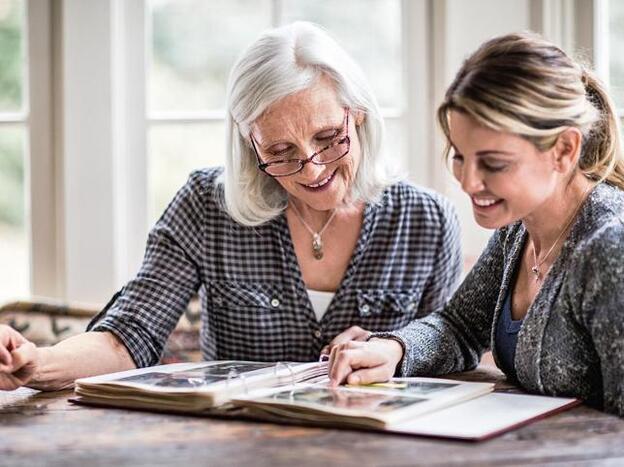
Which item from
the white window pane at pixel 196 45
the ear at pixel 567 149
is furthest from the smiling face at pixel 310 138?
the white window pane at pixel 196 45

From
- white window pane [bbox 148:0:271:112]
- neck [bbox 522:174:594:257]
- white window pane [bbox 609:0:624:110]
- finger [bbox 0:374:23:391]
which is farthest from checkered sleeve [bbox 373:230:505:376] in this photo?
white window pane [bbox 148:0:271:112]

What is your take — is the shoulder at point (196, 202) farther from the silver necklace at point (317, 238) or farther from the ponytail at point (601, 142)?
the ponytail at point (601, 142)

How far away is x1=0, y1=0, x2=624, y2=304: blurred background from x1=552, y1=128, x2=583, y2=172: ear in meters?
1.29

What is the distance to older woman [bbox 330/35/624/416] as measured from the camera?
56.5 inches

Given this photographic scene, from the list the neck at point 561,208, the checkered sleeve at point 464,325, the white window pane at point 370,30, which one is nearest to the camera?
the neck at point 561,208

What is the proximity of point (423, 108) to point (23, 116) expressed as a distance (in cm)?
115

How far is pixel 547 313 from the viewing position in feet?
5.01

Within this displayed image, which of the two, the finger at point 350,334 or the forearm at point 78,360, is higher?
the finger at point 350,334

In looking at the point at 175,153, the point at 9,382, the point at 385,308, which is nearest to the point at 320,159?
the point at 385,308

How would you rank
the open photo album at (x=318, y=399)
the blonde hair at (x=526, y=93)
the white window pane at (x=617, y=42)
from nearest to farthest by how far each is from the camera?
the open photo album at (x=318, y=399) < the blonde hair at (x=526, y=93) < the white window pane at (x=617, y=42)

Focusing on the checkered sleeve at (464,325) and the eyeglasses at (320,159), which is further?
the eyeglasses at (320,159)

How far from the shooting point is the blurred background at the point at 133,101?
2801 mm

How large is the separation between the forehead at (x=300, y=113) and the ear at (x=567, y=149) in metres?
0.59

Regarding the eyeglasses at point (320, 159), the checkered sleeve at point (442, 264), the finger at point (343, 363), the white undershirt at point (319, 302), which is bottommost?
the finger at point (343, 363)
